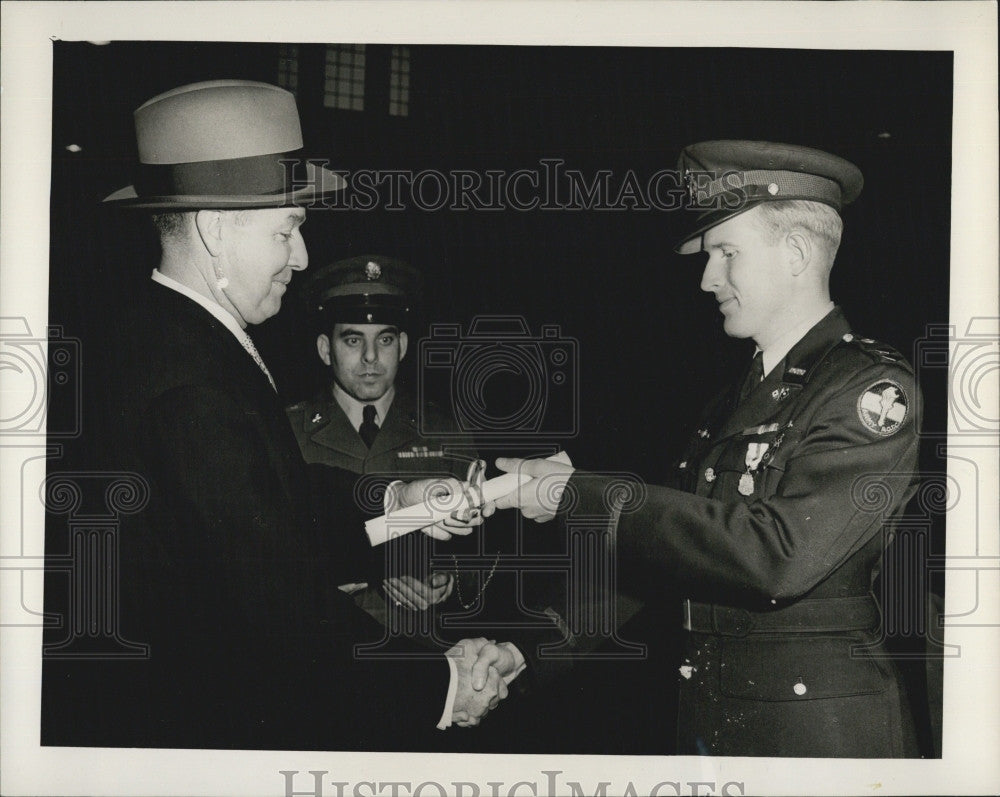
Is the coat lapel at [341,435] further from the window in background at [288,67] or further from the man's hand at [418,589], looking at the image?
the window in background at [288,67]

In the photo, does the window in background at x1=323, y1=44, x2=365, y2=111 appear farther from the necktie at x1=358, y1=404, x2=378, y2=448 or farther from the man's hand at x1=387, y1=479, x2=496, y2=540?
the man's hand at x1=387, y1=479, x2=496, y2=540

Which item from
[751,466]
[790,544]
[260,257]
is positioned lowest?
[790,544]

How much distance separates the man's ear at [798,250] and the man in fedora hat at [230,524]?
2.76 ft

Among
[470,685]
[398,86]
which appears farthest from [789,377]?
[398,86]

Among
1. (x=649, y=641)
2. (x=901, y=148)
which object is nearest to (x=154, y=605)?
(x=649, y=641)

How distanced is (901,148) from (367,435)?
1.32 m

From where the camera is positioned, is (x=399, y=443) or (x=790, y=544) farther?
(x=399, y=443)

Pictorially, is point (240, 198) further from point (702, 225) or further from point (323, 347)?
point (702, 225)

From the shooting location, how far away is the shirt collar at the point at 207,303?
85.9 inches

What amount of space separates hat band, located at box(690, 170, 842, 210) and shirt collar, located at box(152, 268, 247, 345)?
1.04 meters

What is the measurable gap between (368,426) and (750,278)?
2.89ft

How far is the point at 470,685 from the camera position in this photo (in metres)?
2.21

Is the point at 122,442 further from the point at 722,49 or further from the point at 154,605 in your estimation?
the point at 722,49

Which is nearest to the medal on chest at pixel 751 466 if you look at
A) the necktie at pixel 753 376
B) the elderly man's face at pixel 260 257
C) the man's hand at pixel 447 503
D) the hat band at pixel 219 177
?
the necktie at pixel 753 376
